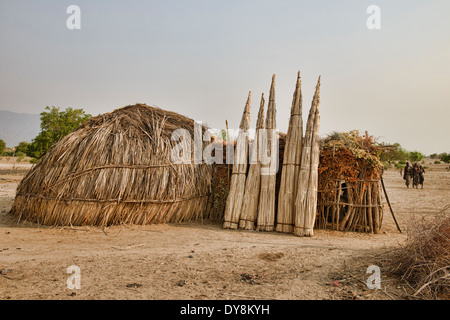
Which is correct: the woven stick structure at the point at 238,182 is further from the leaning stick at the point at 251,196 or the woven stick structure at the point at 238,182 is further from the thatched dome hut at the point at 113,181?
the thatched dome hut at the point at 113,181

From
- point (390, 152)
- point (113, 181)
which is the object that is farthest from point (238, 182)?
point (390, 152)

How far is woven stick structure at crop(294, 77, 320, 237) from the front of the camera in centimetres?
666

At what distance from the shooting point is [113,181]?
697 cm

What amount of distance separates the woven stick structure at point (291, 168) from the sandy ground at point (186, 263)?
Result: 40 cm

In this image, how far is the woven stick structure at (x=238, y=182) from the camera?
7305mm

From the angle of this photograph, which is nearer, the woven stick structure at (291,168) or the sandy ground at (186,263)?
the sandy ground at (186,263)

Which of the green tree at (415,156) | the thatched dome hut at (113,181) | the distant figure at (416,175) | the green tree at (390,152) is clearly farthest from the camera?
the green tree at (415,156)

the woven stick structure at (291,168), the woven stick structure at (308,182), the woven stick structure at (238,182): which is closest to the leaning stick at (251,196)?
the woven stick structure at (238,182)

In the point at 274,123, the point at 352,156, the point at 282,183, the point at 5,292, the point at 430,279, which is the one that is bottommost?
the point at 5,292

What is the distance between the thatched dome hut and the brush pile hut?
2968mm
